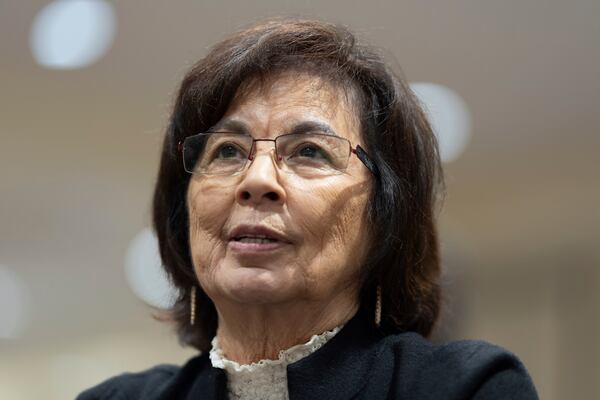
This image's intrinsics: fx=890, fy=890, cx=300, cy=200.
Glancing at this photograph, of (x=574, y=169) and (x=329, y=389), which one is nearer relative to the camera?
(x=329, y=389)

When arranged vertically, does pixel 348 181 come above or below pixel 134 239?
above

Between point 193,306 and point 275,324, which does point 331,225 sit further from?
point 193,306

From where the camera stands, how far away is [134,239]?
10.9 ft

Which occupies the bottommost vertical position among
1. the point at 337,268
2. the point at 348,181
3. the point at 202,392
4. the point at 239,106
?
the point at 202,392

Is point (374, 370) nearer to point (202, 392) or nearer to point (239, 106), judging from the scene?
point (202, 392)

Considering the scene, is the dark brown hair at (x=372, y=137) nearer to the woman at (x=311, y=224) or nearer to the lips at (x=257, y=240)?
the woman at (x=311, y=224)

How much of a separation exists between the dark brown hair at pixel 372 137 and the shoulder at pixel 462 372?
0.16m

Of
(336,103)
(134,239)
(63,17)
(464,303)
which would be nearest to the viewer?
(336,103)

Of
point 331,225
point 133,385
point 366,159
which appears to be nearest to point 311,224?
point 331,225

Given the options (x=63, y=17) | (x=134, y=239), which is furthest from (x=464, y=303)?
(x=63, y=17)

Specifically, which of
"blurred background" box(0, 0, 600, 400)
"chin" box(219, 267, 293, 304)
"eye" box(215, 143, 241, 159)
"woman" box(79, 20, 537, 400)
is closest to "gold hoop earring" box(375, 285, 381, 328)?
"woman" box(79, 20, 537, 400)

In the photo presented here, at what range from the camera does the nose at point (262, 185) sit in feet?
4.58

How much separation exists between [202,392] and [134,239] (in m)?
1.84

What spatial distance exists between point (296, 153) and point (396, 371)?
38 centimetres
